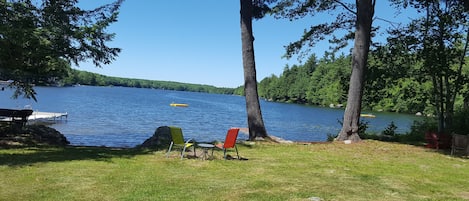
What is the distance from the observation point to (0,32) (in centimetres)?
909

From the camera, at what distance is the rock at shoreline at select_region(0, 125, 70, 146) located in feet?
38.4

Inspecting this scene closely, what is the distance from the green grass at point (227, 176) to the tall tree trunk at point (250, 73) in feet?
10.2

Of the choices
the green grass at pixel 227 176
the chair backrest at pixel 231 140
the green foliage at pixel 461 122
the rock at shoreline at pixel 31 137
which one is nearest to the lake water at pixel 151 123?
the green foliage at pixel 461 122

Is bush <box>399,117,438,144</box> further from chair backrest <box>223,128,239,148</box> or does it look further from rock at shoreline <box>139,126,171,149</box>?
rock at shoreline <box>139,126,171,149</box>

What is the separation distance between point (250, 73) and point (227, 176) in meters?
7.42

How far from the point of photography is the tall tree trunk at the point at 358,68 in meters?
14.3

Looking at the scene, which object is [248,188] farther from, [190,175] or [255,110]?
[255,110]

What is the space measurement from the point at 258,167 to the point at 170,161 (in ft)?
6.18

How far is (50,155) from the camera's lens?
31.3ft

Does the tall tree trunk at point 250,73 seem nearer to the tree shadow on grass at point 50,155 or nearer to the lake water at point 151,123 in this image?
the tree shadow on grass at point 50,155

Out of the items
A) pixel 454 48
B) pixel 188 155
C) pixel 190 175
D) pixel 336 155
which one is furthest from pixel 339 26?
pixel 190 175

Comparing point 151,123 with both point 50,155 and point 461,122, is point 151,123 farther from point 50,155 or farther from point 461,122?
point 50,155

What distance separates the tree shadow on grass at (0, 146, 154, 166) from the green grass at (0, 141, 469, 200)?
18 mm

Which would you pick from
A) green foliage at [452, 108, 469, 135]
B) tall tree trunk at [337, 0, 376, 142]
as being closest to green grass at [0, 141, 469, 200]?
tall tree trunk at [337, 0, 376, 142]
